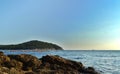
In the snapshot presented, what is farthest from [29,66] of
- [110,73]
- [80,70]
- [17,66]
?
[110,73]

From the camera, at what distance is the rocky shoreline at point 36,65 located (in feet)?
93.9

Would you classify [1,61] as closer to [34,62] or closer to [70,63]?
[34,62]

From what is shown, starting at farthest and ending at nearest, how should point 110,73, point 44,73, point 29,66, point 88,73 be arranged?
1. point 110,73
2. point 88,73
3. point 29,66
4. point 44,73

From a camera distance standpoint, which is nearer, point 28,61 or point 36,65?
point 28,61

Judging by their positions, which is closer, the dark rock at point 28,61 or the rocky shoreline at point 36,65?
the rocky shoreline at point 36,65

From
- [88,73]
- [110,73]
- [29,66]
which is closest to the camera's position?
[29,66]

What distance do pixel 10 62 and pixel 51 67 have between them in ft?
20.1

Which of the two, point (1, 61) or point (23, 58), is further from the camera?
point (23, 58)

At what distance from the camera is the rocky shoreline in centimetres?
2861

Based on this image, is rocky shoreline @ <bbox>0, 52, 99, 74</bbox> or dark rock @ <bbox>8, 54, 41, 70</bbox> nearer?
rocky shoreline @ <bbox>0, 52, 99, 74</bbox>

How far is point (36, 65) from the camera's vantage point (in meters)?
33.1

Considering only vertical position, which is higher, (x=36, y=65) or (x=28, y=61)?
(x=28, y=61)

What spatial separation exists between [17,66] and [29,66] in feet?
9.60

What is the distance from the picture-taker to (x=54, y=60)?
37.3 m
